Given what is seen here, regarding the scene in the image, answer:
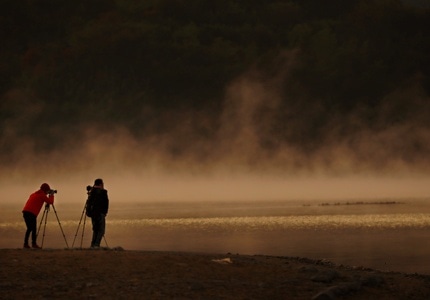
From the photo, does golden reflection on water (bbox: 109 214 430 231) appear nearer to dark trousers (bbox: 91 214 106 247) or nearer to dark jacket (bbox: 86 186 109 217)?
dark trousers (bbox: 91 214 106 247)

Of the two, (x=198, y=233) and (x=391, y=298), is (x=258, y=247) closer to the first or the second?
(x=198, y=233)

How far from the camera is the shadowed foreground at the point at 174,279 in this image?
2144 centimetres

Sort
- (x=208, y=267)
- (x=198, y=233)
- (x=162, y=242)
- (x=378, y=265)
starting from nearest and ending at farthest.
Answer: (x=208, y=267)
(x=378, y=265)
(x=162, y=242)
(x=198, y=233)

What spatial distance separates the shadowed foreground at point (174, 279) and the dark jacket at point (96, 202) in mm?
3385

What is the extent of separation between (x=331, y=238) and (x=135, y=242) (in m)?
12.6

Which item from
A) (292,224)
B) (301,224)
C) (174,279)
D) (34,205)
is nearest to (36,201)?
(34,205)

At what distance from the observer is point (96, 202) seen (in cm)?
→ 3042

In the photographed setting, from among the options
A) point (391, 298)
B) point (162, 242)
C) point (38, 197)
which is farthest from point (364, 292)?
point (162, 242)

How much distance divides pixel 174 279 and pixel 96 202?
26.8ft

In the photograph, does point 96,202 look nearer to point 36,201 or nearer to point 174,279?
point 36,201

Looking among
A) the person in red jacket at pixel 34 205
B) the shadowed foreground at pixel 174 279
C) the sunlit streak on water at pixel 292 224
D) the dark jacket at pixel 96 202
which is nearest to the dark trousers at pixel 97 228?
the dark jacket at pixel 96 202

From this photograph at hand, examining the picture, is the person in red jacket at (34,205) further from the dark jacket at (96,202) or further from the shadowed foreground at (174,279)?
the shadowed foreground at (174,279)

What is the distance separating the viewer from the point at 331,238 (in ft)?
182

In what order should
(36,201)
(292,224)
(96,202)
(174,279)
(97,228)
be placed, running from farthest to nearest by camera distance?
(292,224)
(97,228)
(36,201)
(96,202)
(174,279)
